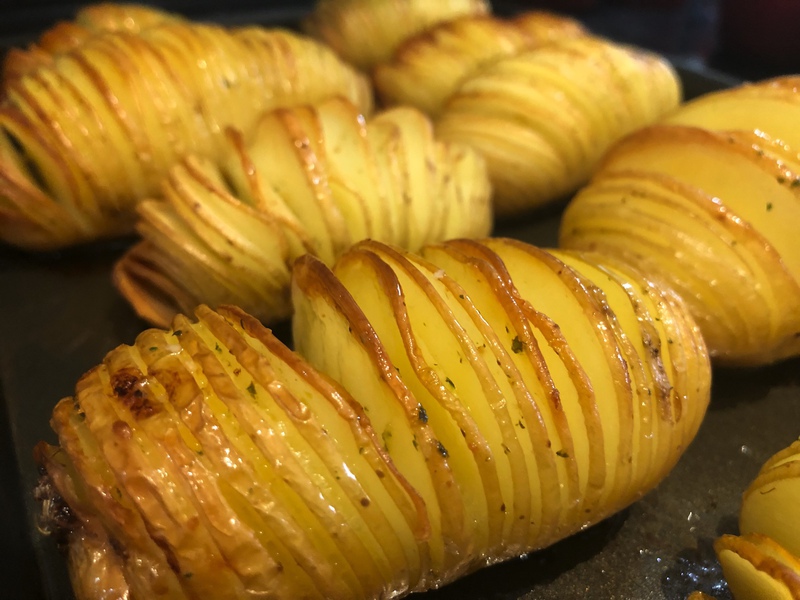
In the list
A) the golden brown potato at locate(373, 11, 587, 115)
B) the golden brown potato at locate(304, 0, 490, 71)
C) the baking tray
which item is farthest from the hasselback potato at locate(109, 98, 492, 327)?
the golden brown potato at locate(304, 0, 490, 71)

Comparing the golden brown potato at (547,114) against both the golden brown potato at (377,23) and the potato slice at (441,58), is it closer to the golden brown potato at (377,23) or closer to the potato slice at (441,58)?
the potato slice at (441,58)

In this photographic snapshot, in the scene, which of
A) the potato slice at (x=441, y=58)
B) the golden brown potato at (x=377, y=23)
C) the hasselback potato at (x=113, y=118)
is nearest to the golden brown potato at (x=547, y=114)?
the potato slice at (x=441, y=58)

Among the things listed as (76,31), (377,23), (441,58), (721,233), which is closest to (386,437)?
(721,233)

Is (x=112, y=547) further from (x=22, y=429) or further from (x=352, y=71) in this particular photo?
(x=352, y=71)

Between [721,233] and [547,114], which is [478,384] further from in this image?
[547,114]

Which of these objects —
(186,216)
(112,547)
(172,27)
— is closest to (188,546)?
(112,547)

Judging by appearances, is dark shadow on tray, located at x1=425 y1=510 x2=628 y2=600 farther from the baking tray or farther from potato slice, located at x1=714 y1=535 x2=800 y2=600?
potato slice, located at x1=714 y1=535 x2=800 y2=600

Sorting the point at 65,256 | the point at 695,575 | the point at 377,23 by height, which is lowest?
the point at 695,575
